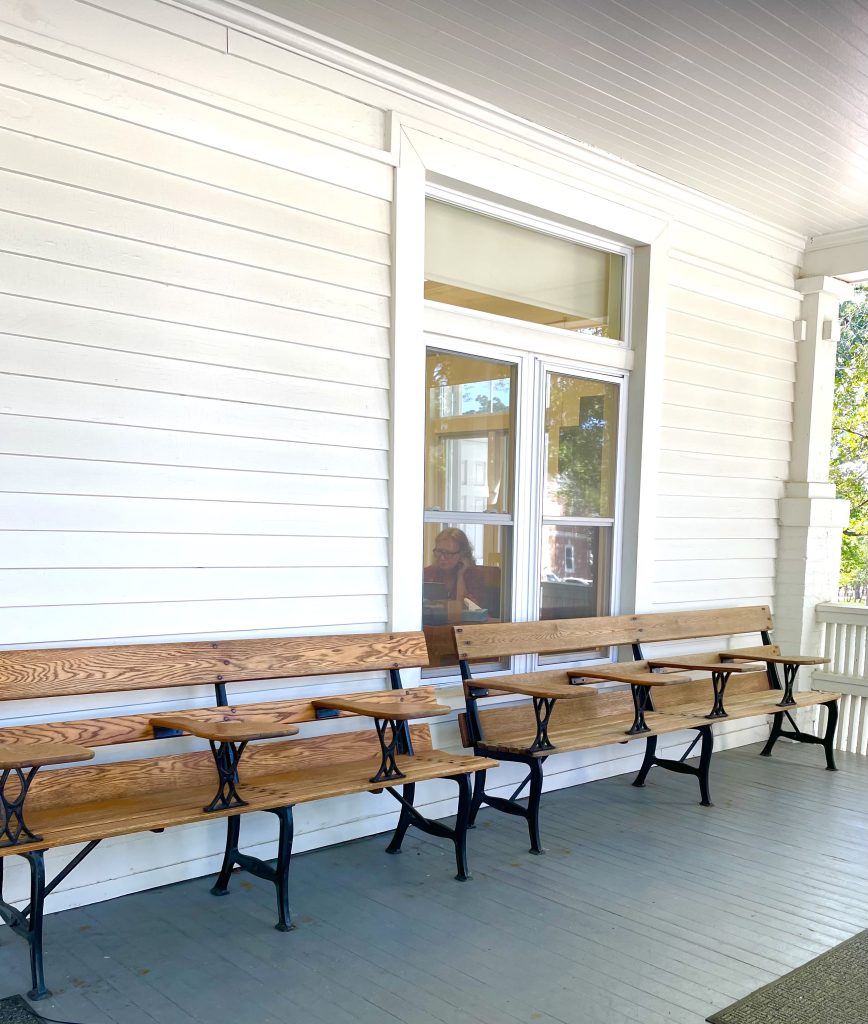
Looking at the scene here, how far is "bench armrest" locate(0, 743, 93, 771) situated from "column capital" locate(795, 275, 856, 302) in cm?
547

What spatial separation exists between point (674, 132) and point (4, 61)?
300 cm

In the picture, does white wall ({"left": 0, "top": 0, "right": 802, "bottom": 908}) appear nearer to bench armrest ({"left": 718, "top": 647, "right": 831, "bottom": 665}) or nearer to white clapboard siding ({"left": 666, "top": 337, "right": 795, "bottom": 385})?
white clapboard siding ({"left": 666, "top": 337, "right": 795, "bottom": 385})

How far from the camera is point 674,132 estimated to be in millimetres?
4523

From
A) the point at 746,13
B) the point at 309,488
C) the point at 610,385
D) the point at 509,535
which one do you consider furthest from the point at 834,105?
the point at 309,488

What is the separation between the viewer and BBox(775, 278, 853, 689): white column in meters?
6.14

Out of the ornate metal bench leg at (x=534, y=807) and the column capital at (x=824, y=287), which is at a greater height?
the column capital at (x=824, y=287)

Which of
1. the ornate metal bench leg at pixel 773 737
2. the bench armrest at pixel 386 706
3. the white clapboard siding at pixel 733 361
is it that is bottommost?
the ornate metal bench leg at pixel 773 737

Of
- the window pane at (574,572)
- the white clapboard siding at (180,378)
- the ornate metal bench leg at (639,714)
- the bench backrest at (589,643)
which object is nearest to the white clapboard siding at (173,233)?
the white clapboard siding at (180,378)

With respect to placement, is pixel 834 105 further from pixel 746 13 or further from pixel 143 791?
pixel 143 791

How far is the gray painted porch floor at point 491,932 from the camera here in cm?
257

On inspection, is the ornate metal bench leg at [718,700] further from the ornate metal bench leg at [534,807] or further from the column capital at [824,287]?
the column capital at [824,287]

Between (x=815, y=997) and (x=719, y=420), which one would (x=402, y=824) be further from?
(x=719, y=420)

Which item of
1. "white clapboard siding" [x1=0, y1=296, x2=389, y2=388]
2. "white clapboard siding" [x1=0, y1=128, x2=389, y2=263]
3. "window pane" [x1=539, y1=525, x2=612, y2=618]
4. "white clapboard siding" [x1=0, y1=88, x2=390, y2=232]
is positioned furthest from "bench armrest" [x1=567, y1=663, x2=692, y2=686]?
"white clapboard siding" [x1=0, y1=88, x2=390, y2=232]

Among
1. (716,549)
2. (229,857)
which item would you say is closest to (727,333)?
(716,549)
